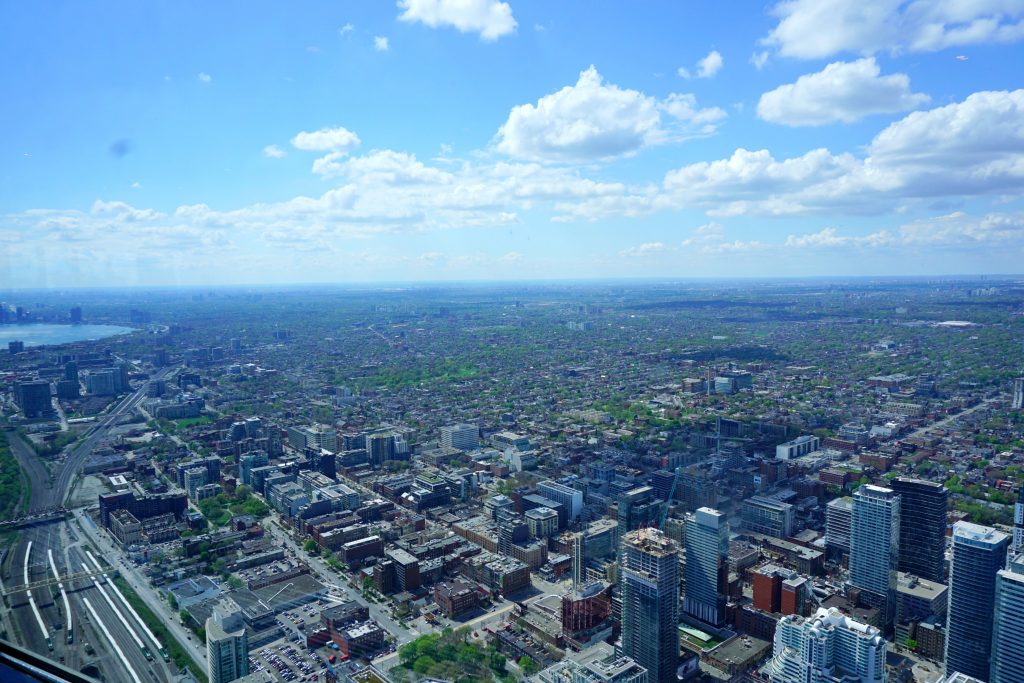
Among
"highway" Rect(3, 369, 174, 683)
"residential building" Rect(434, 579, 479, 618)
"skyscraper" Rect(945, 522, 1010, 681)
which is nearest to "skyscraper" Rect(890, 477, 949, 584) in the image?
"skyscraper" Rect(945, 522, 1010, 681)

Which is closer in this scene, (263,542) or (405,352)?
(263,542)

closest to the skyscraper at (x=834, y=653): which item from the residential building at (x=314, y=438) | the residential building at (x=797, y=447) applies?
the residential building at (x=797, y=447)

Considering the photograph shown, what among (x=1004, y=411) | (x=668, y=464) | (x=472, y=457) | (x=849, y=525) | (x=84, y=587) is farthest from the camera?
(x=1004, y=411)

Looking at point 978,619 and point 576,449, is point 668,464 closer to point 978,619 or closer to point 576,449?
point 576,449

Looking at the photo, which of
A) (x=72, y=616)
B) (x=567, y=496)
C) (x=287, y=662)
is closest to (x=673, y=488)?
(x=567, y=496)

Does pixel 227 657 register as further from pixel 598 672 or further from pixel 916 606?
pixel 916 606

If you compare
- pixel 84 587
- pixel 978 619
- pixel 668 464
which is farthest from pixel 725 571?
pixel 84 587
